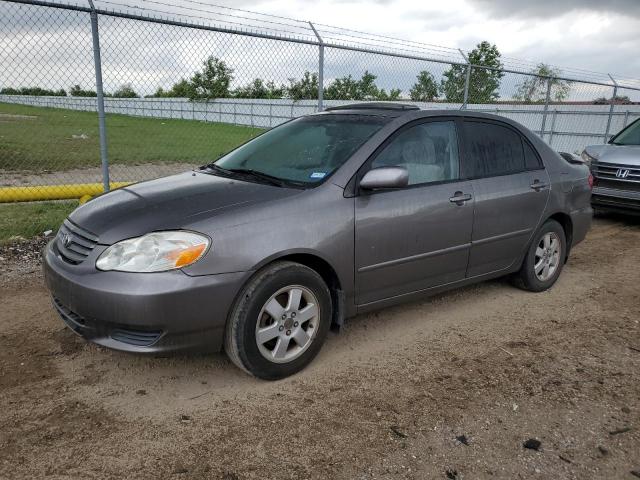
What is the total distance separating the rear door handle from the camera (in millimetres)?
4461

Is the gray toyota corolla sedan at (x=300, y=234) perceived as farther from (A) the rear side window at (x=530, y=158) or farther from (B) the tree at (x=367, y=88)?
(B) the tree at (x=367, y=88)

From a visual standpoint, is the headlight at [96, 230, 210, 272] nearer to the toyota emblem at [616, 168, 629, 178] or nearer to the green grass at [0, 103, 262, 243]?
the green grass at [0, 103, 262, 243]

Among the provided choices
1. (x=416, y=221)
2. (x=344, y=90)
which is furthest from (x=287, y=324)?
(x=344, y=90)

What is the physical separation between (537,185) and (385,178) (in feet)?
6.48

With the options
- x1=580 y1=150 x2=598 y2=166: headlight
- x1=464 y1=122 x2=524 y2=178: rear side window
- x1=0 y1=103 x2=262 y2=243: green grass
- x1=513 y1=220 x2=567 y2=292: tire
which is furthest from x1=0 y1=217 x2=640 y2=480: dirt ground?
x1=580 y1=150 x2=598 y2=166: headlight

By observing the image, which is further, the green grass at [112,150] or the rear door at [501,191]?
the green grass at [112,150]

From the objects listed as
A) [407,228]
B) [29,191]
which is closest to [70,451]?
[407,228]

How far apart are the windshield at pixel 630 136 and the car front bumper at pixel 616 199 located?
1.13 m

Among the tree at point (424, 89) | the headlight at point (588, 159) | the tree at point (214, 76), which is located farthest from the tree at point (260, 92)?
the headlight at point (588, 159)

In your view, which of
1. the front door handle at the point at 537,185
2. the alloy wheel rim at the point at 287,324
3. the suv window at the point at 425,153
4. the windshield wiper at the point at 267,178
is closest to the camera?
the alloy wheel rim at the point at 287,324

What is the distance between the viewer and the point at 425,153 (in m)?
3.79

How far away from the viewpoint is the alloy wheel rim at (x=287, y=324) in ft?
9.77

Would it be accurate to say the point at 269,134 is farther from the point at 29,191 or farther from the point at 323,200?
the point at 29,191

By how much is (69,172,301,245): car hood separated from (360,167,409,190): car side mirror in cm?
46
